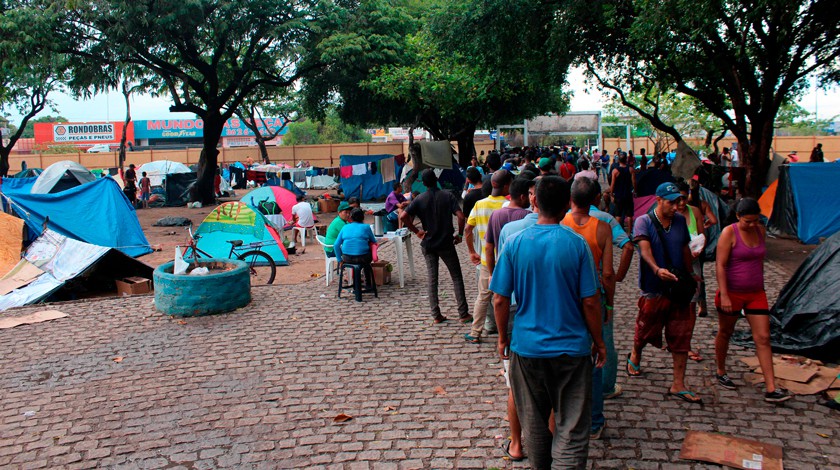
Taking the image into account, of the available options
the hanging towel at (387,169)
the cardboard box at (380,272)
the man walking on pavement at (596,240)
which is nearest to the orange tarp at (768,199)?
the cardboard box at (380,272)

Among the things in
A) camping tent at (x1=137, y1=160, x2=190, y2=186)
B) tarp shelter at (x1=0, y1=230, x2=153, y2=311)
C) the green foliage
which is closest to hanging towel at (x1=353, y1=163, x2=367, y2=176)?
camping tent at (x1=137, y1=160, x2=190, y2=186)

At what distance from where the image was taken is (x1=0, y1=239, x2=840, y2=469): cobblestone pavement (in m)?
4.30

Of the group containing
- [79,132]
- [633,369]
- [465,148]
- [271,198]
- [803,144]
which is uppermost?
[79,132]

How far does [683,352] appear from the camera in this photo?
488cm

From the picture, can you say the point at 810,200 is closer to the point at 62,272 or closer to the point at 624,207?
the point at 624,207

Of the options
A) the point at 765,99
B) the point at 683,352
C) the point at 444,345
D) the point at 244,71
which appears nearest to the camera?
the point at 683,352

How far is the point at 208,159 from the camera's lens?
24.2 metres

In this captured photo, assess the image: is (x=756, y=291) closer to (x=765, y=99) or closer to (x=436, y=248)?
(x=436, y=248)

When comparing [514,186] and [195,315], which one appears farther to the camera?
[195,315]

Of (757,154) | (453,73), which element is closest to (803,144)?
(453,73)

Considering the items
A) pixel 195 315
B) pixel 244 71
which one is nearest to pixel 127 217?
pixel 195 315

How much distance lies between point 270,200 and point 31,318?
27.2 ft

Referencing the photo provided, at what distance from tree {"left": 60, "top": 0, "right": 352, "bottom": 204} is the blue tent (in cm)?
596

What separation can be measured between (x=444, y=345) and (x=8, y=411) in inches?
141
